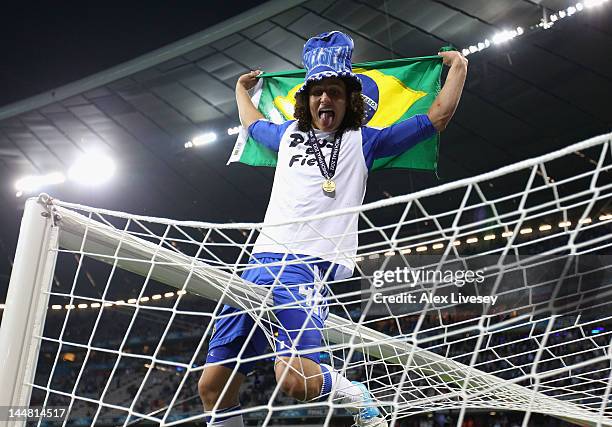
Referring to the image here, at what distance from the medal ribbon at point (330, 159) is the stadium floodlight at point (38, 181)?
36.0 feet

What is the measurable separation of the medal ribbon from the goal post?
80 centimetres

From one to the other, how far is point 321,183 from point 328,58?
1.36 ft

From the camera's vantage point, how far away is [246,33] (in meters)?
7.75

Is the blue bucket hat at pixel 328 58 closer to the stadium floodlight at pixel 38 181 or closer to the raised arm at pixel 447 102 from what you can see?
the raised arm at pixel 447 102

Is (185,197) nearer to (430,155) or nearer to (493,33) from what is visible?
(493,33)

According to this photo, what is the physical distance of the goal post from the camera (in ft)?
4.25

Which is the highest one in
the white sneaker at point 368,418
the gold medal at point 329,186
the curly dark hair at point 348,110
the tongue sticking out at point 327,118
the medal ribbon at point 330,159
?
the curly dark hair at point 348,110

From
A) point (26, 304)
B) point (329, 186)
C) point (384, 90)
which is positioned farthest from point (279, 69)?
point (26, 304)

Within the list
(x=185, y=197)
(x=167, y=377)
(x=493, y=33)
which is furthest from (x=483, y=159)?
(x=167, y=377)

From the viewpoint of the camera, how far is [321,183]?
184 cm

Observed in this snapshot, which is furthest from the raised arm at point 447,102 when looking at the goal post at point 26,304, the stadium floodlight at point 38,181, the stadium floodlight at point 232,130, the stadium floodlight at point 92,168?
the stadium floodlight at point 38,181

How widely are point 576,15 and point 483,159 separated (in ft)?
10.8

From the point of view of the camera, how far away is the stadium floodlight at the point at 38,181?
1187 centimetres

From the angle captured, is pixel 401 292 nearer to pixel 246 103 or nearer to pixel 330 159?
pixel 330 159
